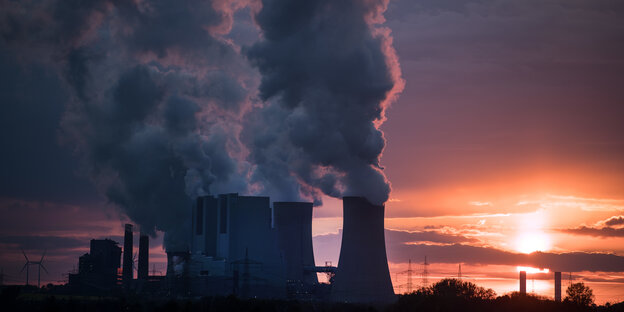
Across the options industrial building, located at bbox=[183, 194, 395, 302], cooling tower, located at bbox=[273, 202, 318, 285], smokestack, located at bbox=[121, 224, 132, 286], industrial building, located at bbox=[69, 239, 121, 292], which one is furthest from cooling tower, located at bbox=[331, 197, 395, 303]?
smokestack, located at bbox=[121, 224, 132, 286]

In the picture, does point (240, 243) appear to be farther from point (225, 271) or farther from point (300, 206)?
point (300, 206)

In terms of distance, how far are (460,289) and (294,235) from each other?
53.5 ft

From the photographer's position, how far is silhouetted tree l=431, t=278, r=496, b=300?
7383 cm

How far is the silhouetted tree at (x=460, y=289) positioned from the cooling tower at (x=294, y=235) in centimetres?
1314

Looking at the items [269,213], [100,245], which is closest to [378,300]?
[269,213]

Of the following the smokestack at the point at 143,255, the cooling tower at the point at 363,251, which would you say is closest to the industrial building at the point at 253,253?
the cooling tower at the point at 363,251

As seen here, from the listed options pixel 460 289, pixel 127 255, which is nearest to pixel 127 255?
pixel 127 255

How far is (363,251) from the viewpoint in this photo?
6506 cm

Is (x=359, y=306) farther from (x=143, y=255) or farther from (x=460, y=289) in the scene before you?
(x=143, y=255)

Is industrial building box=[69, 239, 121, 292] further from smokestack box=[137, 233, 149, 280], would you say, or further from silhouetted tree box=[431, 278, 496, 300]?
silhouetted tree box=[431, 278, 496, 300]

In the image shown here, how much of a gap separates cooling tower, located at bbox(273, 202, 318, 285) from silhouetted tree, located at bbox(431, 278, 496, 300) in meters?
13.1

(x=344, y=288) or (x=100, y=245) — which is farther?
(x=100, y=245)

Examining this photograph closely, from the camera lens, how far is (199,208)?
91375 mm

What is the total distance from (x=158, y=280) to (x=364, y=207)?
42277 millimetres
